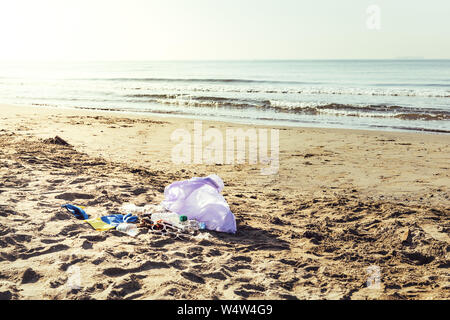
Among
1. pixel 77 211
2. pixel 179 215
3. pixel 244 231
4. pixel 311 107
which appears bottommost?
pixel 244 231

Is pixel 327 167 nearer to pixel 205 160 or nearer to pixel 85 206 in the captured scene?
pixel 205 160

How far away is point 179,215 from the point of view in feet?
15.9

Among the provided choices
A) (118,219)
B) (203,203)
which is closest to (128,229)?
(118,219)

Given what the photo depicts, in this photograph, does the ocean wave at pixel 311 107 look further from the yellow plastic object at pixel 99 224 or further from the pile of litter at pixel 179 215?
the yellow plastic object at pixel 99 224

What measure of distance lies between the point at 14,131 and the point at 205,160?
522cm

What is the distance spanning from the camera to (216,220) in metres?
4.59

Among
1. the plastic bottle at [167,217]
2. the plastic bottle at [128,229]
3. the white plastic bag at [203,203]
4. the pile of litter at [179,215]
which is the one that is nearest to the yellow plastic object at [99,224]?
the pile of litter at [179,215]

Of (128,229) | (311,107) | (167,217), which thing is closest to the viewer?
(128,229)

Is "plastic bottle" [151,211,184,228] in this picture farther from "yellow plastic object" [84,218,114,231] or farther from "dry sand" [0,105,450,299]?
"yellow plastic object" [84,218,114,231]

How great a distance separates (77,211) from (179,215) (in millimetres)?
1176

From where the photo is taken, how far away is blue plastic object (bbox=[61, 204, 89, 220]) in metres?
4.59

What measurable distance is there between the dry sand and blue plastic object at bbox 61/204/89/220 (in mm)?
98

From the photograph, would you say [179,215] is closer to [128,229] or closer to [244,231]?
[128,229]

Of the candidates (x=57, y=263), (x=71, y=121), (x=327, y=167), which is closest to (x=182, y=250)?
(x=57, y=263)
